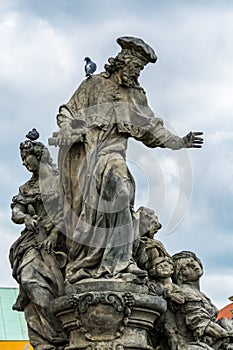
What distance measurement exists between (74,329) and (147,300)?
3.30ft

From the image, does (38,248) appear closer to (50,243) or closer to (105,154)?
(50,243)

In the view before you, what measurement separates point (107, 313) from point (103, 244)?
103 cm

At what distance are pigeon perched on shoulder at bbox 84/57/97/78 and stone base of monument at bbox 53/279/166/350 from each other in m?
3.17

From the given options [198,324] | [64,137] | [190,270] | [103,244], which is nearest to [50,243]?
[103,244]

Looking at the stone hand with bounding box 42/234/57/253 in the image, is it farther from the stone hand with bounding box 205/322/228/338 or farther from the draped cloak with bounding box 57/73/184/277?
the stone hand with bounding box 205/322/228/338

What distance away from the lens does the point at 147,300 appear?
40.5ft

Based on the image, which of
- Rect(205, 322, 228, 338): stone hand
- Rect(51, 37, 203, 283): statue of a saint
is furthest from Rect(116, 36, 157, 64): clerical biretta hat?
Rect(205, 322, 228, 338): stone hand

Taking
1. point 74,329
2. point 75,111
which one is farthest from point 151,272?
point 75,111

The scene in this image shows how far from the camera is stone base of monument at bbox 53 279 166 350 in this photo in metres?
12.1

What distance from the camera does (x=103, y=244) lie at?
41.7ft

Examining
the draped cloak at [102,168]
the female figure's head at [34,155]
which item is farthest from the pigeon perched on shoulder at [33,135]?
the draped cloak at [102,168]

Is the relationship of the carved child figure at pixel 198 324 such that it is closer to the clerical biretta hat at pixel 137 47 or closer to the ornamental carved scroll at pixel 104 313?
the ornamental carved scroll at pixel 104 313

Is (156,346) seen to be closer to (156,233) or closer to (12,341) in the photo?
(156,233)

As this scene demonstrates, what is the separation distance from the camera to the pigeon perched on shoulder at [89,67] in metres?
13.9
